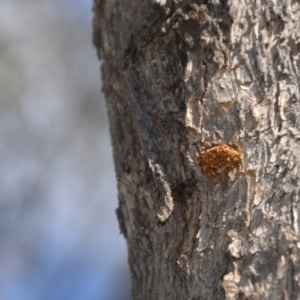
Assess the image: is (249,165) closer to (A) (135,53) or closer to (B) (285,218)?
(B) (285,218)

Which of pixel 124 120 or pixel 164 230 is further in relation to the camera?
pixel 124 120

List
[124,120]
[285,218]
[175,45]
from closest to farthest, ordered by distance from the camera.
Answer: [285,218] → [175,45] → [124,120]

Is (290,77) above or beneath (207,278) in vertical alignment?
above

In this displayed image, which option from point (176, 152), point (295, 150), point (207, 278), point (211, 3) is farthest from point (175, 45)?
point (207, 278)

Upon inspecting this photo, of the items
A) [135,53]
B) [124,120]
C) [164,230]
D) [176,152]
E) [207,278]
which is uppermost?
[135,53]
